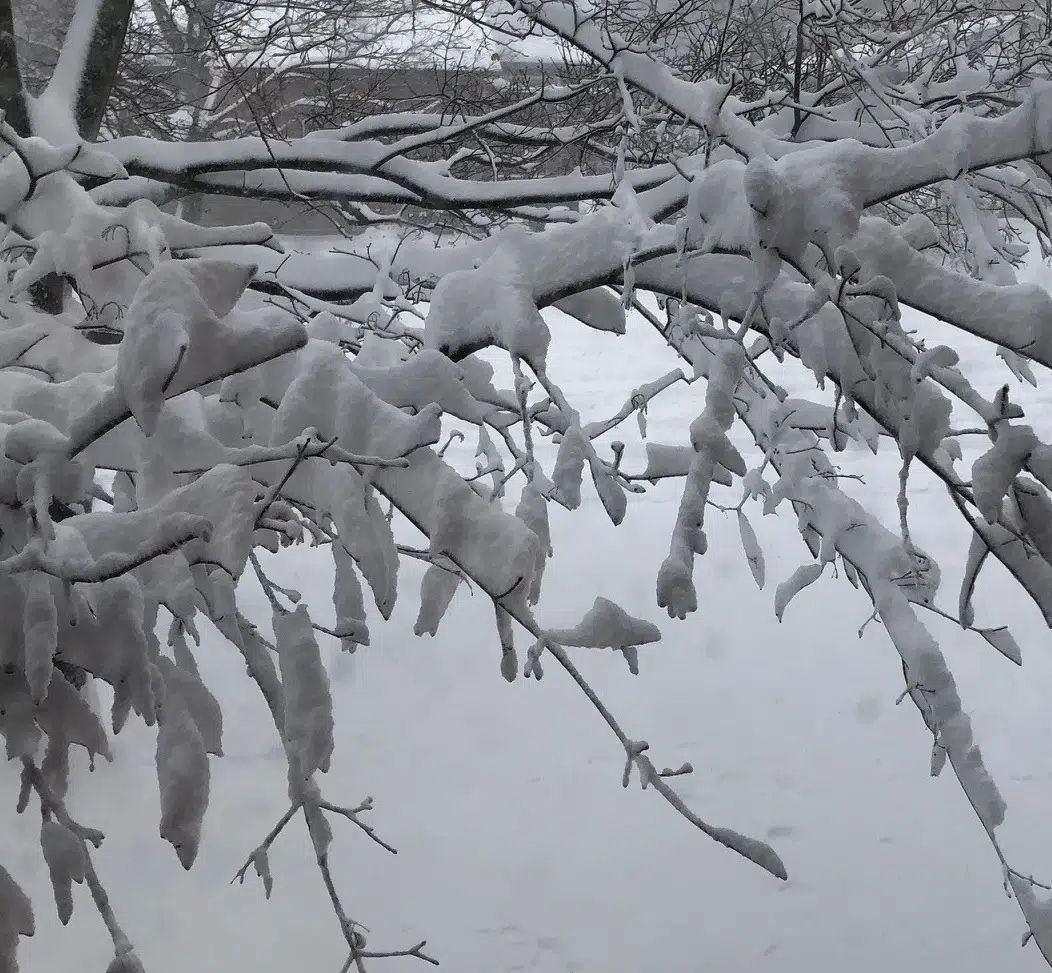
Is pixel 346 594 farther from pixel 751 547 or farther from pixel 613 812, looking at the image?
pixel 613 812

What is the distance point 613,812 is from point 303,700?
14.2ft

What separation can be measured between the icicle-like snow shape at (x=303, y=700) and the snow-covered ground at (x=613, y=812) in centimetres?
345

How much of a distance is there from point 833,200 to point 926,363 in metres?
0.21

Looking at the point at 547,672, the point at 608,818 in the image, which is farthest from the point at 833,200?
the point at 547,672

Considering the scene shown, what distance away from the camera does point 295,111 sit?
7980 mm

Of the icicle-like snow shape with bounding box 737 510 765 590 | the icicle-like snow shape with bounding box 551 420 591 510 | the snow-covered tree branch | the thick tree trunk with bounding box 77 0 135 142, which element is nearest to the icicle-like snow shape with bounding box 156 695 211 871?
the snow-covered tree branch

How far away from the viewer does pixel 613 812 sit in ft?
16.3

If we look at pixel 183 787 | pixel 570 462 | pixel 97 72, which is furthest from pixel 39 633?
pixel 97 72

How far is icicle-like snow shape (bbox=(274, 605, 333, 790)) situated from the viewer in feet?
3.05

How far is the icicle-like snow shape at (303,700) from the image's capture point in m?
0.93

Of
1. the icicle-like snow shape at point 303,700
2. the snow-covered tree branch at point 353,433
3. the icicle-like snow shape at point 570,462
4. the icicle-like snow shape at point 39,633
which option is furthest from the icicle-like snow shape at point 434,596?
the icicle-like snow shape at point 570,462

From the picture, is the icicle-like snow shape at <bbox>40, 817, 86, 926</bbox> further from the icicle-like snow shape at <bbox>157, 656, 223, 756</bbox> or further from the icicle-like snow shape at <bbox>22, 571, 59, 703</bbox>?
the icicle-like snow shape at <bbox>22, 571, 59, 703</bbox>

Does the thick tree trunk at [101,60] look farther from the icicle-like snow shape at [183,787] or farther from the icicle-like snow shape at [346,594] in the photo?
the icicle-like snow shape at [183,787]

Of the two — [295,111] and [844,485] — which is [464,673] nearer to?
[844,485]
